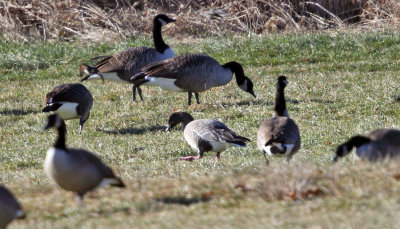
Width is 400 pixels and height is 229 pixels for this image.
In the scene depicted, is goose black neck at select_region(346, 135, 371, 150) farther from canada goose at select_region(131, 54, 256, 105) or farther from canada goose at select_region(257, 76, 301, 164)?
canada goose at select_region(131, 54, 256, 105)

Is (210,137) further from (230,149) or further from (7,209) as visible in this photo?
(7,209)

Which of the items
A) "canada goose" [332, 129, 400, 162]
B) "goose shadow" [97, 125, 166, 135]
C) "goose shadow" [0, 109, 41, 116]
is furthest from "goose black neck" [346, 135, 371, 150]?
"goose shadow" [0, 109, 41, 116]

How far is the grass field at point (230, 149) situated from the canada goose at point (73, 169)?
0.70 feet

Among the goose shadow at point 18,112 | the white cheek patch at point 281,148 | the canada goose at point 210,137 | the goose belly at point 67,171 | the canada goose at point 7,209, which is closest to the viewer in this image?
the canada goose at point 7,209

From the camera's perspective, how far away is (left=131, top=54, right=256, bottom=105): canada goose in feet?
43.4

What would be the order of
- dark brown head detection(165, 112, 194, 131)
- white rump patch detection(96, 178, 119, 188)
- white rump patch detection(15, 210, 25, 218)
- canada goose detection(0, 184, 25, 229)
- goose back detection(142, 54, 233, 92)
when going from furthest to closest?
1. goose back detection(142, 54, 233, 92)
2. dark brown head detection(165, 112, 194, 131)
3. white rump patch detection(96, 178, 119, 188)
4. white rump patch detection(15, 210, 25, 218)
5. canada goose detection(0, 184, 25, 229)

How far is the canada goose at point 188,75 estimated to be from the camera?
1323 centimetres

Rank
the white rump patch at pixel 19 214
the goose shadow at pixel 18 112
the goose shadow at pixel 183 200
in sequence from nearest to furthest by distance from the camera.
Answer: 1. the white rump patch at pixel 19 214
2. the goose shadow at pixel 183 200
3. the goose shadow at pixel 18 112

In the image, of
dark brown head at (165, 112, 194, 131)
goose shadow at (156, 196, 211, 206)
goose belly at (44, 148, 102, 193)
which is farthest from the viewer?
dark brown head at (165, 112, 194, 131)

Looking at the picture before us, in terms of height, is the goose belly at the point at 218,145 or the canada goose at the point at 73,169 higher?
the canada goose at the point at 73,169

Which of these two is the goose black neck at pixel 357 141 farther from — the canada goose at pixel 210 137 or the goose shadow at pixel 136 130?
the goose shadow at pixel 136 130

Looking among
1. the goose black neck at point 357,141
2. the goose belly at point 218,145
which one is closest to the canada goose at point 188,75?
the goose belly at point 218,145

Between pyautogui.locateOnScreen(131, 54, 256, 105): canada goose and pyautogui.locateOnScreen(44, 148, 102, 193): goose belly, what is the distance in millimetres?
7126

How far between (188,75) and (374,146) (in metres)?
6.39
